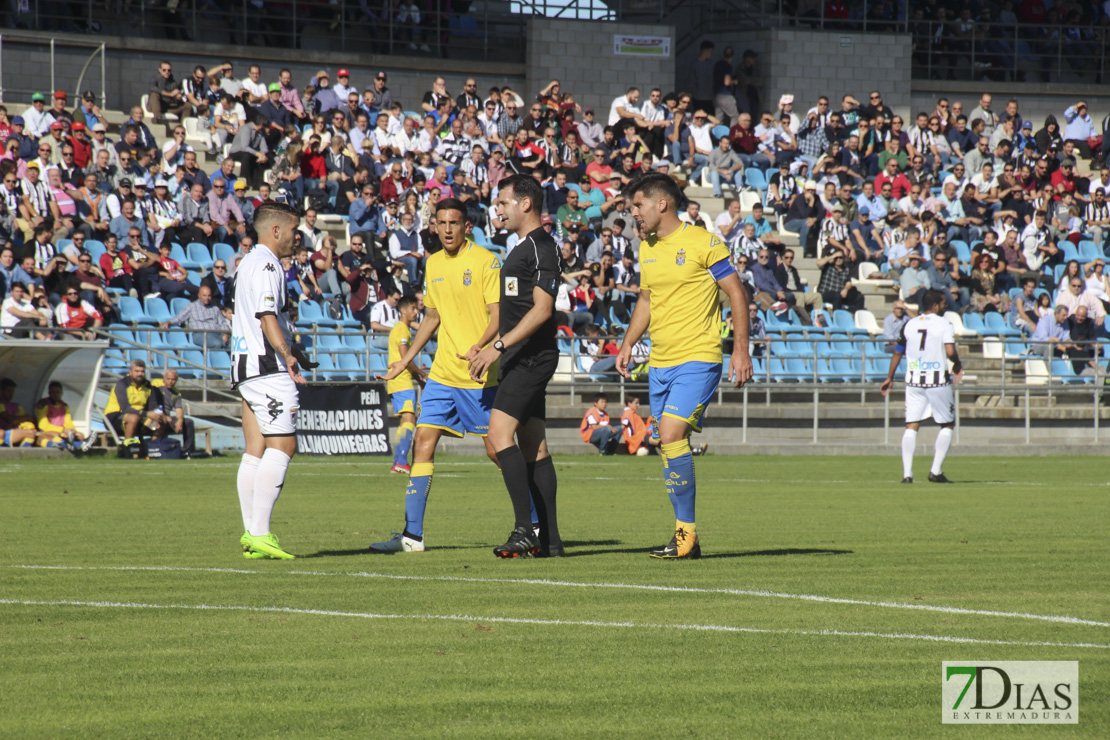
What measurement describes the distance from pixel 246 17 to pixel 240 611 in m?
27.7

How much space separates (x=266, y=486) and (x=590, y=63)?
28.0 meters

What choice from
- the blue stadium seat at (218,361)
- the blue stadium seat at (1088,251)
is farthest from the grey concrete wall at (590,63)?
the blue stadium seat at (218,361)

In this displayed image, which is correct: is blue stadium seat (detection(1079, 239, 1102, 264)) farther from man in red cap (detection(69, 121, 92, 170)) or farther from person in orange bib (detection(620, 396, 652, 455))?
man in red cap (detection(69, 121, 92, 170))

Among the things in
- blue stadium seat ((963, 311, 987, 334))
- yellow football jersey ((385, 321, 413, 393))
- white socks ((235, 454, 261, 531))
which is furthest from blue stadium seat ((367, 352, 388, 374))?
white socks ((235, 454, 261, 531))

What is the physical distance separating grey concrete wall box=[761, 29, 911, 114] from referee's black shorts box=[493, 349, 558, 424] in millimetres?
28732

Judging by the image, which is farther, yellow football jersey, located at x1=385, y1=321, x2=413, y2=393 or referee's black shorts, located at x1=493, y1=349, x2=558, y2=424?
yellow football jersey, located at x1=385, y1=321, x2=413, y2=393

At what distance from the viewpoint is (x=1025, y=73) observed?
38875 mm

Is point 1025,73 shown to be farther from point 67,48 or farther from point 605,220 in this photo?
point 67,48

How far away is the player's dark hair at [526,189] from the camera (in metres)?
8.50

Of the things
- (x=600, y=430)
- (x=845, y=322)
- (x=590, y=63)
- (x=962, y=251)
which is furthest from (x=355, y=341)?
(x=962, y=251)

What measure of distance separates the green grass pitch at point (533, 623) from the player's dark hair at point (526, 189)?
221 cm

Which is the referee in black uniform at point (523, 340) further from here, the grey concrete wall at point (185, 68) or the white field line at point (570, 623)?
the grey concrete wall at point (185, 68)

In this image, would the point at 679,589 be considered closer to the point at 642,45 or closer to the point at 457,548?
the point at 457,548

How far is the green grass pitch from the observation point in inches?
174
